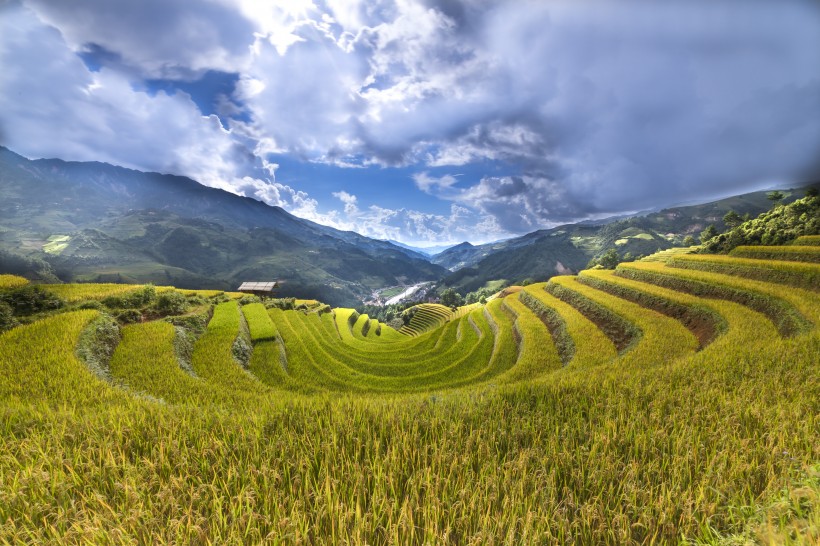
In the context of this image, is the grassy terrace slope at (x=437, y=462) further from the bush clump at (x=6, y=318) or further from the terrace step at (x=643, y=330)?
the terrace step at (x=643, y=330)

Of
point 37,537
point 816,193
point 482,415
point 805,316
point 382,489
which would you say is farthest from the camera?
point 816,193

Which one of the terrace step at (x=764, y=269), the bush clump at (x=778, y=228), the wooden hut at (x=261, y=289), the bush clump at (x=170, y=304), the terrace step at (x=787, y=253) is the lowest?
the bush clump at (x=170, y=304)

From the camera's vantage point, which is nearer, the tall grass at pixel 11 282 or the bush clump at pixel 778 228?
the tall grass at pixel 11 282

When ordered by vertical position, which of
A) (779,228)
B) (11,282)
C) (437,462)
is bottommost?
(437,462)

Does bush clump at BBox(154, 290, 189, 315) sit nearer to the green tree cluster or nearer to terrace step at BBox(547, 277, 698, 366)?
terrace step at BBox(547, 277, 698, 366)

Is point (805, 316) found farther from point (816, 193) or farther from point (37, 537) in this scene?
point (816, 193)

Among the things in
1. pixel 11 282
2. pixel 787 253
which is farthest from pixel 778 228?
pixel 11 282

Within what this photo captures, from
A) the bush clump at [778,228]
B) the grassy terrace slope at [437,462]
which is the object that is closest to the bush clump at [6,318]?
the grassy terrace slope at [437,462]

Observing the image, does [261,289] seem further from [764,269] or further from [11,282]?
[764,269]

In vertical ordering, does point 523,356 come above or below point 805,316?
below

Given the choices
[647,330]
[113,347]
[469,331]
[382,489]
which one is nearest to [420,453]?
[382,489]

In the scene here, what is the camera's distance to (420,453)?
366cm

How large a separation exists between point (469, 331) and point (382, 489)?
1231 inches

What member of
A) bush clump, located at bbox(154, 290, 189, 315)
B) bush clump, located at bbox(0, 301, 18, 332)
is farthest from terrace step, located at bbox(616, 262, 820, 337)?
bush clump, located at bbox(154, 290, 189, 315)
